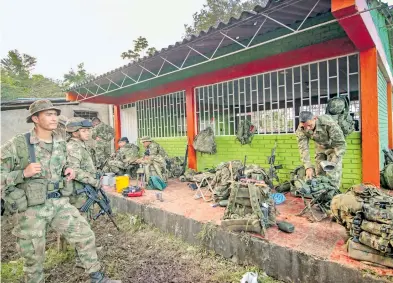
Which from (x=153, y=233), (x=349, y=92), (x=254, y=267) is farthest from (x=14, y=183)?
(x=349, y=92)

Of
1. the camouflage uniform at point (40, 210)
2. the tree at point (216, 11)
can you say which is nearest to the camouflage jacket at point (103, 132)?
the camouflage uniform at point (40, 210)

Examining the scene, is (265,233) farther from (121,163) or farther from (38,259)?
(121,163)

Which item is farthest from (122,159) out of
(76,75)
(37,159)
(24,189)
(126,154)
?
(76,75)

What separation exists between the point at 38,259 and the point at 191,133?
553cm

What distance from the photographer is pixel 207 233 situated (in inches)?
136

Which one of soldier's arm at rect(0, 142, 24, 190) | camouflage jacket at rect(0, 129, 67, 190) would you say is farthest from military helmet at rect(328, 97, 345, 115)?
soldier's arm at rect(0, 142, 24, 190)

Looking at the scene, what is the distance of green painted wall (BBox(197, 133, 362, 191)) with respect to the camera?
15.5 feet

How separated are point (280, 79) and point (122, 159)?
554 cm

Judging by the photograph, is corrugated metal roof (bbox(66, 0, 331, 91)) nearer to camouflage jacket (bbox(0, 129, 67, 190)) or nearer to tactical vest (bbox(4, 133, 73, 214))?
camouflage jacket (bbox(0, 129, 67, 190))

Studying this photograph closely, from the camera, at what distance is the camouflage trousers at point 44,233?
266 cm

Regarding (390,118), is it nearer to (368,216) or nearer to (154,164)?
(368,216)

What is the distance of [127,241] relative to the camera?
408 centimetres

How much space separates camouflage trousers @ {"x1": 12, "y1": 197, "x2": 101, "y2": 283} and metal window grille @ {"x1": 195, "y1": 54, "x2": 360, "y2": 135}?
4.74 meters

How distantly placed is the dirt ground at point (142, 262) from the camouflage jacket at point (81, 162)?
1.14 m
